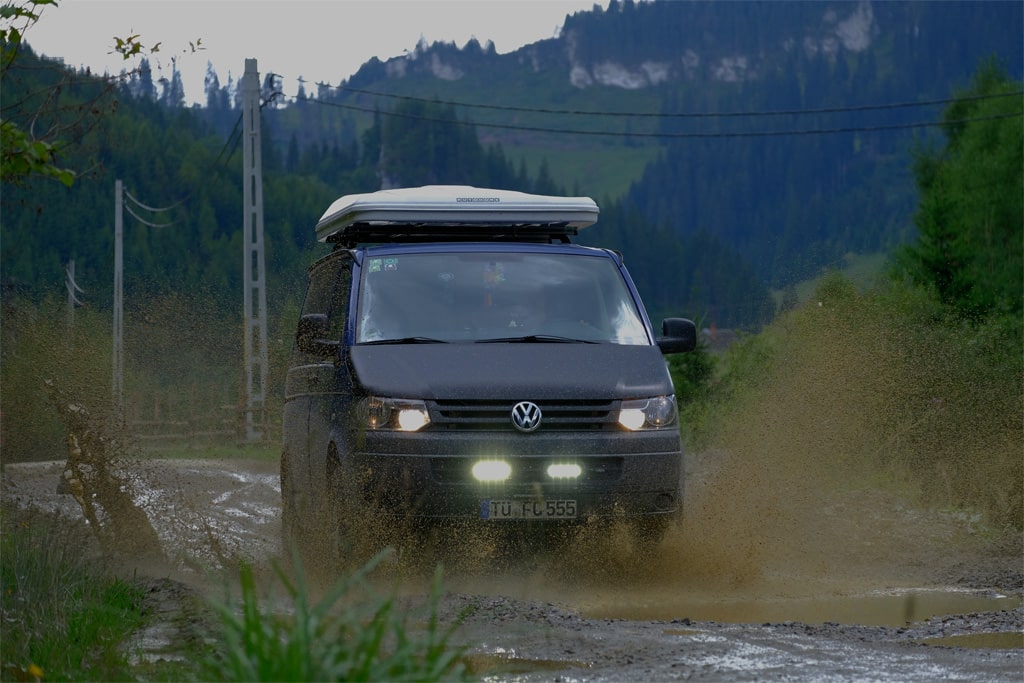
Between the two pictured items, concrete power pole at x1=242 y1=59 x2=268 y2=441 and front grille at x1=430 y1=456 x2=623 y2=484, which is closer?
front grille at x1=430 y1=456 x2=623 y2=484

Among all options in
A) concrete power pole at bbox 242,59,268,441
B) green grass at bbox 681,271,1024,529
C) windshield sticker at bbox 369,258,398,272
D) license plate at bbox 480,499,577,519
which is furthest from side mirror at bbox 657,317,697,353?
concrete power pole at bbox 242,59,268,441

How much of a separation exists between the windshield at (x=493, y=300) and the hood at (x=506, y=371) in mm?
212

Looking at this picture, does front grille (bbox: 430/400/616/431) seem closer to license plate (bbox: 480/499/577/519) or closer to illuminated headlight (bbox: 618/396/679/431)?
illuminated headlight (bbox: 618/396/679/431)

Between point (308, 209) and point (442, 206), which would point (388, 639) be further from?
point (308, 209)

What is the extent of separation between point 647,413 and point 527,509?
3.06 feet

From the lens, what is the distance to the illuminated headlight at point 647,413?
28.0ft

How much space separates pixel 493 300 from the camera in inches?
365

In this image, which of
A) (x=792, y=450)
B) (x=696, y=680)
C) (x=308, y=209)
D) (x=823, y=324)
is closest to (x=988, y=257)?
(x=823, y=324)

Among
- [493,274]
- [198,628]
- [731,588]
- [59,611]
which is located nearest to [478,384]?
[493,274]

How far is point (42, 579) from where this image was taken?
6.66 m

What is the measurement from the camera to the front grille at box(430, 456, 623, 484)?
816 centimetres

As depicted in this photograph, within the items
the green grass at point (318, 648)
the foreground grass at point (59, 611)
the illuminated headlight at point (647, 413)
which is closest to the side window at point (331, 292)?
the illuminated headlight at point (647, 413)

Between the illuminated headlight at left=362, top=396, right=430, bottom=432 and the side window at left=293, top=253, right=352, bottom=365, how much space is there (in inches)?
38.6

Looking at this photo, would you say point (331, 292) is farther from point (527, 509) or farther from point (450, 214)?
point (527, 509)
